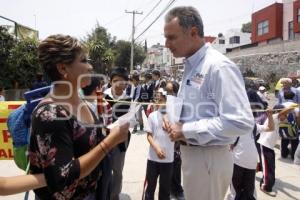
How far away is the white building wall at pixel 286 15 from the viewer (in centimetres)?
3796

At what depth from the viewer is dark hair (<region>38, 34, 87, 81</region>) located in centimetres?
177

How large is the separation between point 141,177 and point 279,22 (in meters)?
38.5

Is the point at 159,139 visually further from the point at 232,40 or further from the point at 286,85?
the point at 232,40

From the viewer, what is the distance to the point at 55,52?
177cm

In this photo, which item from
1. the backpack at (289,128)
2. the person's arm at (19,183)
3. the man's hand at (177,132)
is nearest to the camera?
the person's arm at (19,183)

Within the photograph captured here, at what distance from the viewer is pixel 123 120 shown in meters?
1.75

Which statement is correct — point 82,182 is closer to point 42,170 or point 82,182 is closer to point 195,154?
point 42,170

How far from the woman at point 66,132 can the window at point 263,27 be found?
141 ft

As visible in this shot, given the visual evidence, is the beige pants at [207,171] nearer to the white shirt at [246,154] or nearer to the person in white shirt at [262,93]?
the white shirt at [246,154]

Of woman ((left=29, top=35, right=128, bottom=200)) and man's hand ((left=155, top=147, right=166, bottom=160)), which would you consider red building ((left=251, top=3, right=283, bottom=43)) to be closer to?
man's hand ((left=155, top=147, right=166, bottom=160))

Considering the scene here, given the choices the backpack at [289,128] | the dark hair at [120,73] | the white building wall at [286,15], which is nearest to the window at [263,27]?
the white building wall at [286,15]

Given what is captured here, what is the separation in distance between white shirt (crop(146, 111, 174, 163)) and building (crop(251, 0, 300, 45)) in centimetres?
3513

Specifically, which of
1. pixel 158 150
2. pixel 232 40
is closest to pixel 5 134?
pixel 158 150

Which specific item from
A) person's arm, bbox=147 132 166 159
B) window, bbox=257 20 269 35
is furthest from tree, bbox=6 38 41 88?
window, bbox=257 20 269 35
